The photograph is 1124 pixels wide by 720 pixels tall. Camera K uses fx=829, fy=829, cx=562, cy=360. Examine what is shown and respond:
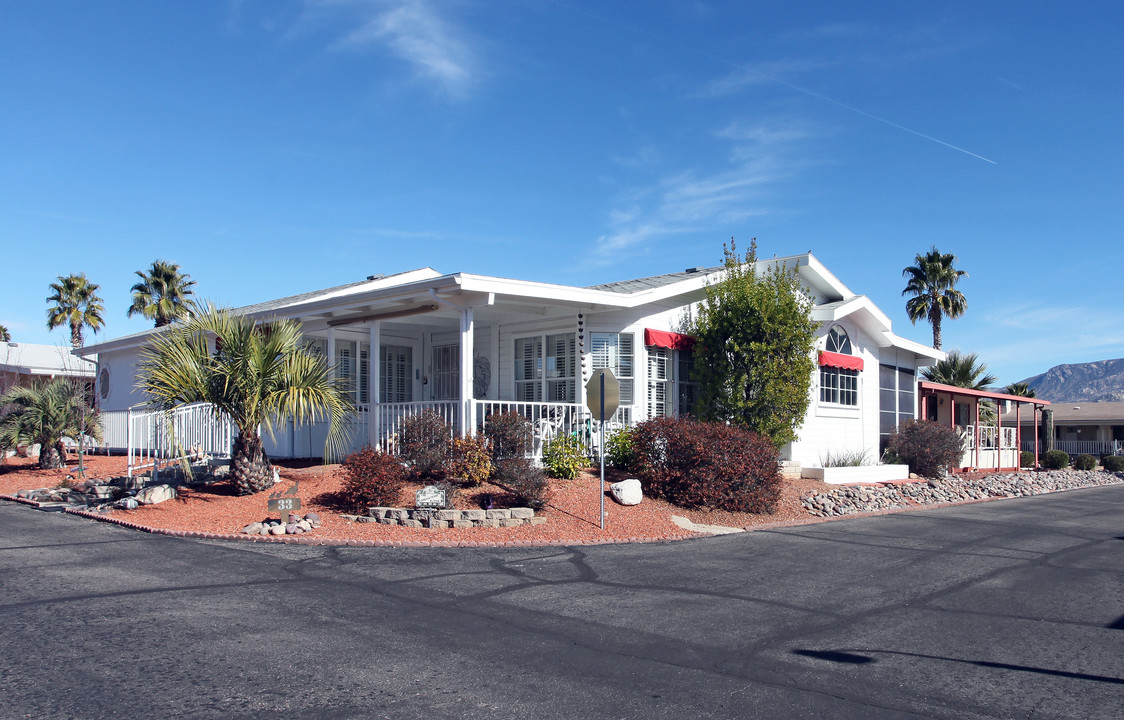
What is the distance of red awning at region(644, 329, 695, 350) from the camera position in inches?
639

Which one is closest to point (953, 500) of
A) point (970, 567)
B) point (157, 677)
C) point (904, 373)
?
point (904, 373)

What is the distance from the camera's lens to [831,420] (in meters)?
19.3

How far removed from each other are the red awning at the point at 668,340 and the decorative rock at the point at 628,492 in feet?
13.3

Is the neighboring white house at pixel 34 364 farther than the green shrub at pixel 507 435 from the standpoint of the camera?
Yes

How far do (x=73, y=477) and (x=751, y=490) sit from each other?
13.2 metres

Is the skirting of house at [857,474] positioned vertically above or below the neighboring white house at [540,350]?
below

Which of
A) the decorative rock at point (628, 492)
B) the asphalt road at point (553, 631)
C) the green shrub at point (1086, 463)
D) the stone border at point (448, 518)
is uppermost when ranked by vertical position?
the decorative rock at point (628, 492)

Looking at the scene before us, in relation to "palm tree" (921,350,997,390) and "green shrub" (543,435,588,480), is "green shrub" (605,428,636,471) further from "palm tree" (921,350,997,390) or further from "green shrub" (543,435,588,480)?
"palm tree" (921,350,997,390)

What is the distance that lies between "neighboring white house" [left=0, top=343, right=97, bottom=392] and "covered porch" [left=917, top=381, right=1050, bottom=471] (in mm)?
27655

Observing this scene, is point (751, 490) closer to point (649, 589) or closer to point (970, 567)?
point (970, 567)

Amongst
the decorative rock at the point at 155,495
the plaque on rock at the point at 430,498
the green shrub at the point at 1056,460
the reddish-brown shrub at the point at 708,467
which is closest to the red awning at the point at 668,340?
the reddish-brown shrub at the point at 708,467

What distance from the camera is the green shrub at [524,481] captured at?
11.7m

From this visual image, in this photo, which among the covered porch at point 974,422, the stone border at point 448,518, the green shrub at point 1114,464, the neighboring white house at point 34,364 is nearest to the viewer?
the stone border at point 448,518

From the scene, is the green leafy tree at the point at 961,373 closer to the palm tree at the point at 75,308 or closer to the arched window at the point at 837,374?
the arched window at the point at 837,374
